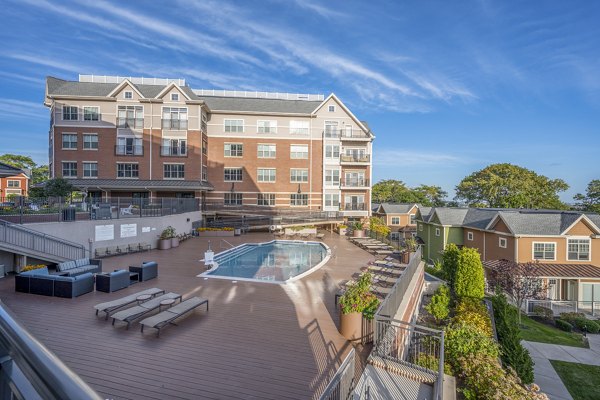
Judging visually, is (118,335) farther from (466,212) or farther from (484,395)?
(466,212)

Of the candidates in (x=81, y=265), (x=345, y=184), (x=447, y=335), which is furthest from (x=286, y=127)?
(x=447, y=335)

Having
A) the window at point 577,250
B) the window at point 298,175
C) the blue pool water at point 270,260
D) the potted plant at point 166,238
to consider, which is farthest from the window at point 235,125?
the window at point 577,250

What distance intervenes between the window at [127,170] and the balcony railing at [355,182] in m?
21.8

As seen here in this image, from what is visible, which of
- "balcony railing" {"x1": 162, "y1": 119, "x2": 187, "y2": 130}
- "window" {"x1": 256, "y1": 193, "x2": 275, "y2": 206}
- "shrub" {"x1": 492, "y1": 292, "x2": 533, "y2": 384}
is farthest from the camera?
"window" {"x1": 256, "y1": 193, "x2": 275, "y2": 206}

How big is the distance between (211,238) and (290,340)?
1928 cm

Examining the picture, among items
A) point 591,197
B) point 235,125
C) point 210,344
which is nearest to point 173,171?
point 235,125

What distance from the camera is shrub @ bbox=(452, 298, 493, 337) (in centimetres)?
1182

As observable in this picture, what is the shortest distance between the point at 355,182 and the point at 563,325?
2130 centimetres

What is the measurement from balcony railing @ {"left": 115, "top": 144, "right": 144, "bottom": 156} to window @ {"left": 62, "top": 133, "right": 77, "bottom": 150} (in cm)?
400

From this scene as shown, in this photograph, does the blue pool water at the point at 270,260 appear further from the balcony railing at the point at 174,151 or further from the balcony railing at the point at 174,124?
the balcony railing at the point at 174,124

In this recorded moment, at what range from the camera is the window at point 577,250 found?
2511 centimetres

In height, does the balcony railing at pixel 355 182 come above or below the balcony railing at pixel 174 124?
below

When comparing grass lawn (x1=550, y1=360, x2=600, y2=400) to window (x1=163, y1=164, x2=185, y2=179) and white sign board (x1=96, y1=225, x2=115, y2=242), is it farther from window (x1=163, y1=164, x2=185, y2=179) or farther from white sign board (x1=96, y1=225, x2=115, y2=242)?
window (x1=163, y1=164, x2=185, y2=179)

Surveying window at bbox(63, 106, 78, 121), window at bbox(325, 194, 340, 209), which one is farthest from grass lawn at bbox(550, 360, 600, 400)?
window at bbox(63, 106, 78, 121)
